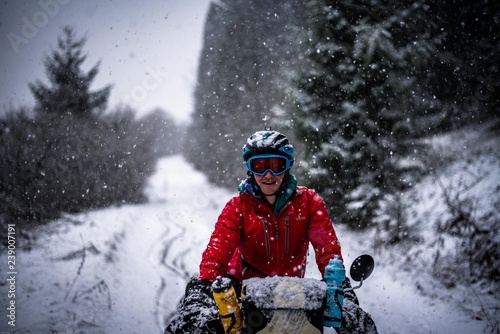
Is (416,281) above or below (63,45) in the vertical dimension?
below

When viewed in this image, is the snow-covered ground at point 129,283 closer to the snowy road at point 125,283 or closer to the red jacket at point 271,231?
the snowy road at point 125,283

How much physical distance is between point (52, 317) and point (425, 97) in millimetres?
9613

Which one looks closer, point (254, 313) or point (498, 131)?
point (254, 313)

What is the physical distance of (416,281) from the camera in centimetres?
657

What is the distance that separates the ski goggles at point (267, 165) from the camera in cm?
299

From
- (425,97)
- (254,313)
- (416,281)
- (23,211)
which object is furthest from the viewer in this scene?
(23,211)

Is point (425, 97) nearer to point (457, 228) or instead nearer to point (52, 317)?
point (457, 228)

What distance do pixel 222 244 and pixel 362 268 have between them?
121cm

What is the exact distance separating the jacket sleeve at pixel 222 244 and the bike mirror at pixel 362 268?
1.08 metres

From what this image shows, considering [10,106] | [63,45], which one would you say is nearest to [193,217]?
[10,106]

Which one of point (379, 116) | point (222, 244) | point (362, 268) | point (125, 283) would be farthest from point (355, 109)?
point (125, 283)

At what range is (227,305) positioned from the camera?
1.96 metres

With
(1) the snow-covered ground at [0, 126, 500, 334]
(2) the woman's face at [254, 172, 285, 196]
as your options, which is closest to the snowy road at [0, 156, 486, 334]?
(1) the snow-covered ground at [0, 126, 500, 334]

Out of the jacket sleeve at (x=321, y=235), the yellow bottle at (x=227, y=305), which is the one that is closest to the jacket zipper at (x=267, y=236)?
the jacket sleeve at (x=321, y=235)
